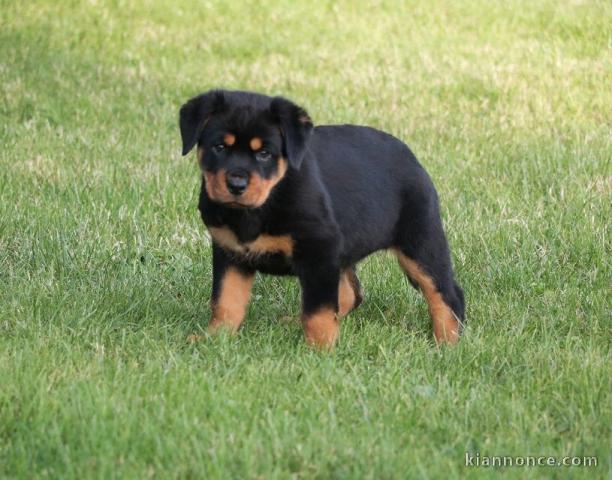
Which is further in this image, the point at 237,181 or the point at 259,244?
the point at 259,244

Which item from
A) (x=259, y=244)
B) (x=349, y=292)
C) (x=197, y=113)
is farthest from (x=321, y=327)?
(x=197, y=113)

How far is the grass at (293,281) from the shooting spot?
3.97 metres

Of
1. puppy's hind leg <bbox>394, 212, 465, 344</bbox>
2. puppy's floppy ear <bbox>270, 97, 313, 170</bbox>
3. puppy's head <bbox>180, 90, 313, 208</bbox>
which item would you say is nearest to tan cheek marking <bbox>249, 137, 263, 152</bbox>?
puppy's head <bbox>180, 90, 313, 208</bbox>

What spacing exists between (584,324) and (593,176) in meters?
2.61

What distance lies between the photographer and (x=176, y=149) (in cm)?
893

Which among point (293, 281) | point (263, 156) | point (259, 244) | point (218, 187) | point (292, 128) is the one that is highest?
point (292, 128)

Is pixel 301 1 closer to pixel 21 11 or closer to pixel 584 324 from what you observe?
pixel 21 11

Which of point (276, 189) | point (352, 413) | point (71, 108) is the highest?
point (276, 189)

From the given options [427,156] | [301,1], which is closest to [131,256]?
[427,156]

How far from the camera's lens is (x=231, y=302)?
5234mm

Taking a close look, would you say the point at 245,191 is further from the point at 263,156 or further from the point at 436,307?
the point at 436,307

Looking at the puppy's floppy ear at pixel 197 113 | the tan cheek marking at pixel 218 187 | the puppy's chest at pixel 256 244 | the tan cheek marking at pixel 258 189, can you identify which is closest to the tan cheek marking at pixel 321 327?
the puppy's chest at pixel 256 244

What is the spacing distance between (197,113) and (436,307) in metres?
1.51

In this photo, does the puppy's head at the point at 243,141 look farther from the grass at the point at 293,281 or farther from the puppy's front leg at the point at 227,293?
the grass at the point at 293,281
